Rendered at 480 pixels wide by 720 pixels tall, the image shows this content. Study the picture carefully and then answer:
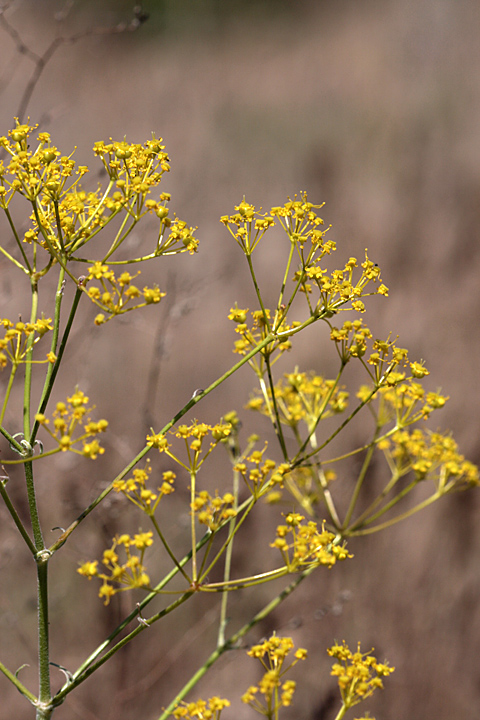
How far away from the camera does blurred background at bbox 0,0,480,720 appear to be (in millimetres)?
1541

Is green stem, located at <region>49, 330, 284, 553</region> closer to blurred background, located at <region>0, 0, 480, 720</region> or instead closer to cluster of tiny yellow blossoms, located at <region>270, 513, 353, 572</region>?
cluster of tiny yellow blossoms, located at <region>270, 513, 353, 572</region>

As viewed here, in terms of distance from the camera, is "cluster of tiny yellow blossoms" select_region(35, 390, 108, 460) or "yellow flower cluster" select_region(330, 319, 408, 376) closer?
"cluster of tiny yellow blossoms" select_region(35, 390, 108, 460)

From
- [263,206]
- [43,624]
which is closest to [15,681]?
[43,624]

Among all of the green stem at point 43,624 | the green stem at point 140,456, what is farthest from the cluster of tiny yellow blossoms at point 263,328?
the green stem at point 43,624

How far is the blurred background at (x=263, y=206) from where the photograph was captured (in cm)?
154

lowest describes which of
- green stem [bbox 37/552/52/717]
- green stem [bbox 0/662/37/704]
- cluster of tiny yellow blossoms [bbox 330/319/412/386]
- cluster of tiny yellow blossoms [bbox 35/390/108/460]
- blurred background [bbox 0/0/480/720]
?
green stem [bbox 0/662/37/704]

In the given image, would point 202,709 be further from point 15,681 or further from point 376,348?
point 376,348

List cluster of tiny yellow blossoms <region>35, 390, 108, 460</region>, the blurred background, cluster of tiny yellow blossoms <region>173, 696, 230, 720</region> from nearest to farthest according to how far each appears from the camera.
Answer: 1. cluster of tiny yellow blossoms <region>35, 390, 108, 460</region>
2. cluster of tiny yellow blossoms <region>173, 696, 230, 720</region>
3. the blurred background

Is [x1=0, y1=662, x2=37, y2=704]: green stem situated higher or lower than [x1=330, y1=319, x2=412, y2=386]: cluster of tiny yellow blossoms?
lower

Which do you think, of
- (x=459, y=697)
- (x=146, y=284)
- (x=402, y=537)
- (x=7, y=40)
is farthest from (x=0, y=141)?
(x=459, y=697)

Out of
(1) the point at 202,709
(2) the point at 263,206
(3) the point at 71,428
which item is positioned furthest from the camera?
(2) the point at 263,206

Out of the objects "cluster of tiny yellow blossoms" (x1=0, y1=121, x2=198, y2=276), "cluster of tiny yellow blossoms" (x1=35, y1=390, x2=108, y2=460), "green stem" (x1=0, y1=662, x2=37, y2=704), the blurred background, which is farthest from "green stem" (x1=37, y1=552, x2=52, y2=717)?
the blurred background

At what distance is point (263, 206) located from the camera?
5.28 ft

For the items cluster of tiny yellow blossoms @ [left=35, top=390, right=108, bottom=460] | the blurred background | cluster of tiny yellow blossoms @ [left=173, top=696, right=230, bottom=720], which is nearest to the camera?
cluster of tiny yellow blossoms @ [left=35, top=390, right=108, bottom=460]
